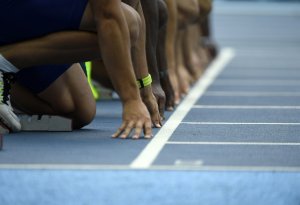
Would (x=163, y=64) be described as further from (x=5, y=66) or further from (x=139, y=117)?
(x=139, y=117)

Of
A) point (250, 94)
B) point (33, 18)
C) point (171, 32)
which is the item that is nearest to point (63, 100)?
point (33, 18)

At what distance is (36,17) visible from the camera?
6156 millimetres

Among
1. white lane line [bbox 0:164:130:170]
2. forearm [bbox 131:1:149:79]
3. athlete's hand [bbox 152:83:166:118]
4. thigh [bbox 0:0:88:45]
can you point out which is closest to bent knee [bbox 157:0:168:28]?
athlete's hand [bbox 152:83:166:118]

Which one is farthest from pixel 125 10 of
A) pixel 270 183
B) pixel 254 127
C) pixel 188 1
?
pixel 188 1

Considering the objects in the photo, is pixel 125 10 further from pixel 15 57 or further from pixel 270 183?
pixel 270 183

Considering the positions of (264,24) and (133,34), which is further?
(264,24)

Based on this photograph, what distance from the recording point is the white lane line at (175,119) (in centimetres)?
536

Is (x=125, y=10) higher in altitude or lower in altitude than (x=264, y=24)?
higher

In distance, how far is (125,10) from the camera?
241 inches

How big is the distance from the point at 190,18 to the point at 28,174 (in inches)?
179

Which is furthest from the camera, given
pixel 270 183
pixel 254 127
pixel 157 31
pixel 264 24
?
pixel 264 24

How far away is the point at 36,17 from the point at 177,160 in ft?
3.99

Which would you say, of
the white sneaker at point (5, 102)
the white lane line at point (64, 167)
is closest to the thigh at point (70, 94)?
the white sneaker at point (5, 102)

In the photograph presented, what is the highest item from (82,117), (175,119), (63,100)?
(63,100)
